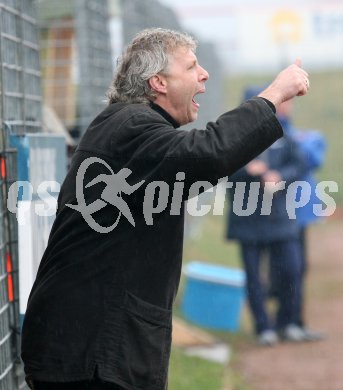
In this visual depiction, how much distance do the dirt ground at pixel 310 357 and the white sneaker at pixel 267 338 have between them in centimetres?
8

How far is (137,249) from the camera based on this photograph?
3.75m

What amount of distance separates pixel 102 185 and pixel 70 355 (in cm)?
62

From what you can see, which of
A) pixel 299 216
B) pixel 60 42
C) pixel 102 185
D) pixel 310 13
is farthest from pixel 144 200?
pixel 310 13

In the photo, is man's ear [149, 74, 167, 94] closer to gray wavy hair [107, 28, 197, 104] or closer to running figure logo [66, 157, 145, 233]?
gray wavy hair [107, 28, 197, 104]

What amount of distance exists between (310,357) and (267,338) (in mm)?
610

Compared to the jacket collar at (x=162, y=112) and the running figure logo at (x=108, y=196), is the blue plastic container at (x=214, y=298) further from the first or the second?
the running figure logo at (x=108, y=196)

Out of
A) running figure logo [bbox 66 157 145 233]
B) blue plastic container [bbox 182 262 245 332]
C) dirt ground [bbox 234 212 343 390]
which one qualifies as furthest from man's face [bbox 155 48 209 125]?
blue plastic container [bbox 182 262 245 332]

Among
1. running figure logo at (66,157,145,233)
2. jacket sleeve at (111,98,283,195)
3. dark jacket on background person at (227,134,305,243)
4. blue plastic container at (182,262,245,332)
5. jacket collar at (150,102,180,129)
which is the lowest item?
blue plastic container at (182,262,245,332)

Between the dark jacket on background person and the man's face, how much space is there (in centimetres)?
488

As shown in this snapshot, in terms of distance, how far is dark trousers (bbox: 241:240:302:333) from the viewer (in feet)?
29.2

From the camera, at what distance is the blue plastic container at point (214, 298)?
30.4ft

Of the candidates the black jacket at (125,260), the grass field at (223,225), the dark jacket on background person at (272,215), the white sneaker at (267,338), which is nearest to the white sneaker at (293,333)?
Result: the white sneaker at (267,338)

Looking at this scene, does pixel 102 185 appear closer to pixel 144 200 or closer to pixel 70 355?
pixel 144 200

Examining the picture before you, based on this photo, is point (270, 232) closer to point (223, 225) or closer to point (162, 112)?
point (162, 112)
